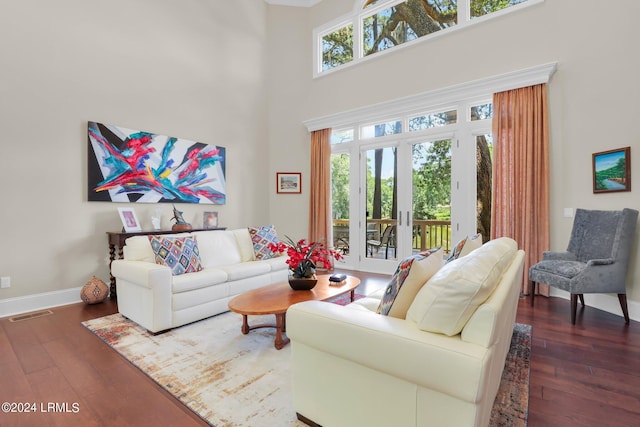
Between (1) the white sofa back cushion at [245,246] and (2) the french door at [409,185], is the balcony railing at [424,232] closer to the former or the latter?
(2) the french door at [409,185]

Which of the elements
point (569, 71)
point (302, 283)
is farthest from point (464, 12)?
point (302, 283)

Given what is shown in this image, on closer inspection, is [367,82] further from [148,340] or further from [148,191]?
[148,340]

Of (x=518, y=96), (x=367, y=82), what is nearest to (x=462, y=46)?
(x=518, y=96)

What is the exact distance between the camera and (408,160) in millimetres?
5102

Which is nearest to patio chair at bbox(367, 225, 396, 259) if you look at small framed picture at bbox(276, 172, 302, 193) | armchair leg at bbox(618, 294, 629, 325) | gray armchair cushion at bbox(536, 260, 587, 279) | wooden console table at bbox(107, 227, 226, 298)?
small framed picture at bbox(276, 172, 302, 193)

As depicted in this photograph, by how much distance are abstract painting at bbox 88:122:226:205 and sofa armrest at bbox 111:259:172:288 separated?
1.55m

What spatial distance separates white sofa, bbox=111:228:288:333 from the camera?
2.74 meters

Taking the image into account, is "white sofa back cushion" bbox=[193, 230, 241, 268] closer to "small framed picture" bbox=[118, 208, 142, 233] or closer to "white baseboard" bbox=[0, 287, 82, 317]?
"small framed picture" bbox=[118, 208, 142, 233]

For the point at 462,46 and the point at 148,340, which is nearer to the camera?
the point at 148,340

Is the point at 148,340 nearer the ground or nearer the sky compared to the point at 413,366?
nearer the ground

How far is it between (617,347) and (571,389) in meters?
1.01

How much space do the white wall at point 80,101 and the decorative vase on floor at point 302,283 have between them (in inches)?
113

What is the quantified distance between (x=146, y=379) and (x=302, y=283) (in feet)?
4.46

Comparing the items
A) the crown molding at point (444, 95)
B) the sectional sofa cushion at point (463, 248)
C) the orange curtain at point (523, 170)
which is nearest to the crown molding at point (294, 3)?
the crown molding at point (444, 95)
